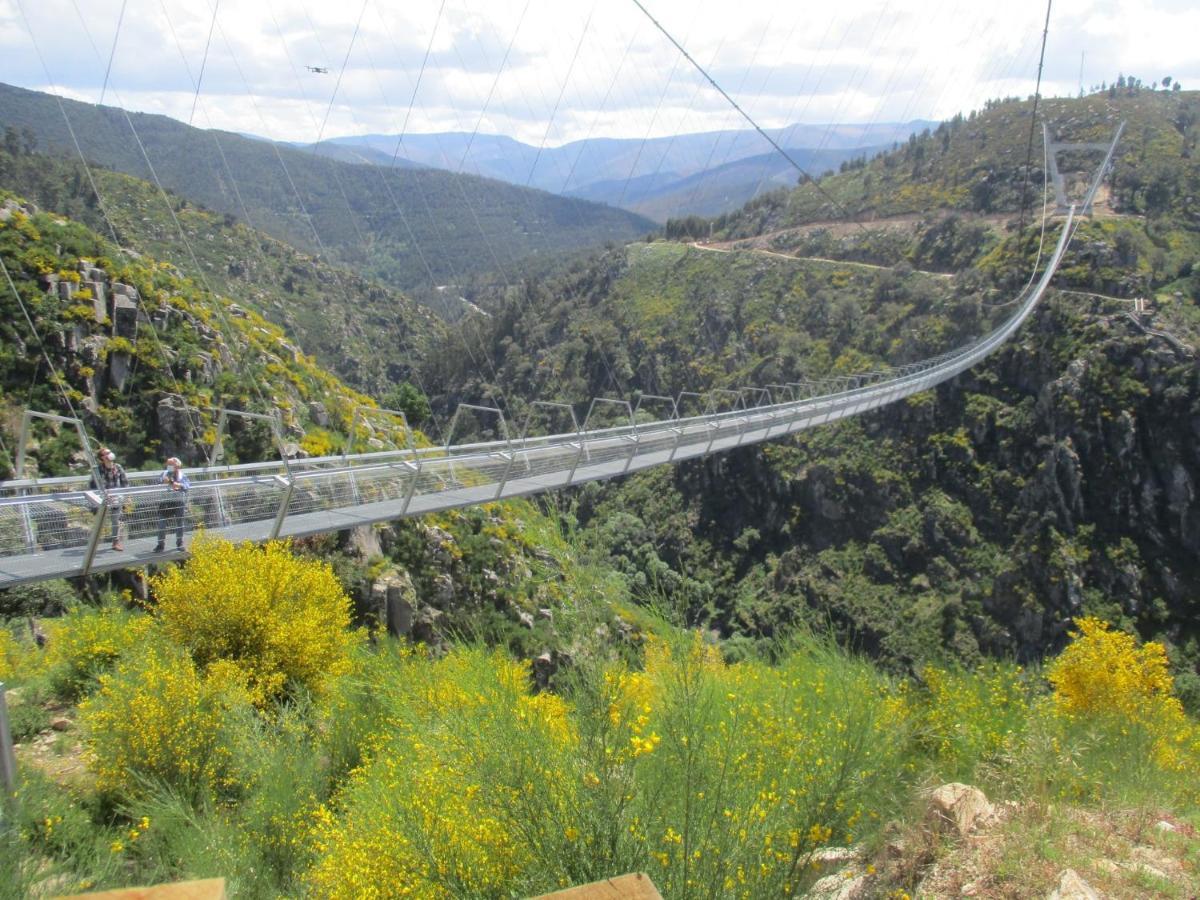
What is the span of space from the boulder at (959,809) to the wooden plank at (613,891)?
230cm

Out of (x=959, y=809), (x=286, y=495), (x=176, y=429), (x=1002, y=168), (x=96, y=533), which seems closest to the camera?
(x=959, y=809)

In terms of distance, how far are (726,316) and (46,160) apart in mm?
26294

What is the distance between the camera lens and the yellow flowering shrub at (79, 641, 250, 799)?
15.5 ft

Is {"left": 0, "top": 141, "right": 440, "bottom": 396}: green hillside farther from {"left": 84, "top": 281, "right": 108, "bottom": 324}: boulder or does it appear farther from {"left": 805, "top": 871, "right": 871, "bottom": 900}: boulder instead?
{"left": 805, "top": 871, "right": 871, "bottom": 900}: boulder

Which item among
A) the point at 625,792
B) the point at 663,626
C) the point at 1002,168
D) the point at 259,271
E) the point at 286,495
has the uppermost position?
the point at 1002,168

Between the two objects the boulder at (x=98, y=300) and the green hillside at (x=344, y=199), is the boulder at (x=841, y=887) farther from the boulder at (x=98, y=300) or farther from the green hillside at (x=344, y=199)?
the green hillside at (x=344, y=199)

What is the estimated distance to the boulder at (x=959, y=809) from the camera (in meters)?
2.92

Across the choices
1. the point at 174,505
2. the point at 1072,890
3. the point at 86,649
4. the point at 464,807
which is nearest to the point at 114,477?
the point at 174,505

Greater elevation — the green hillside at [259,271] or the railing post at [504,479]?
the green hillside at [259,271]

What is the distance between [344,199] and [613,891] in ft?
111

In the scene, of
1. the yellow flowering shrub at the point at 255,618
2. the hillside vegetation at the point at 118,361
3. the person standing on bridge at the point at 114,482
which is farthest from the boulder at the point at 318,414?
the person standing on bridge at the point at 114,482

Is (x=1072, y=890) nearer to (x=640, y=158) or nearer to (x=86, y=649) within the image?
(x=86, y=649)

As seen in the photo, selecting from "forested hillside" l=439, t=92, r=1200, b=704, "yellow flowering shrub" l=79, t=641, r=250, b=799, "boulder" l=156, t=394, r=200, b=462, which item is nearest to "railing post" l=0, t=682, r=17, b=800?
"yellow flowering shrub" l=79, t=641, r=250, b=799

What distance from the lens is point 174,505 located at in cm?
565
